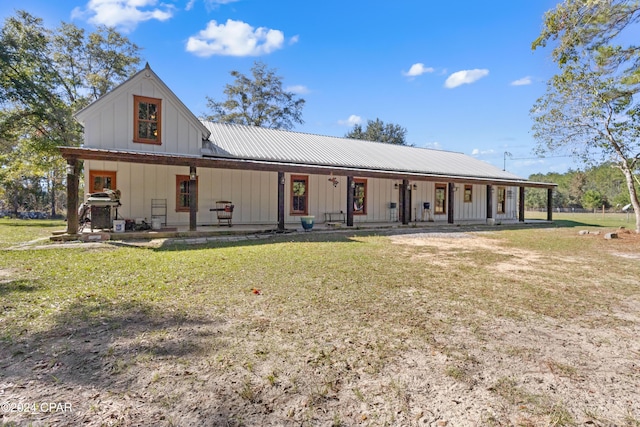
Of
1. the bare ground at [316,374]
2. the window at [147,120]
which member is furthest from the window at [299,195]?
the bare ground at [316,374]

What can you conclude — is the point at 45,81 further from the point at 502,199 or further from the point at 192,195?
the point at 502,199

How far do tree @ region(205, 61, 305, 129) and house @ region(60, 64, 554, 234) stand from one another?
12.2m

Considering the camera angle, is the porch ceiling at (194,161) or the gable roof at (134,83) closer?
the porch ceiling at (194,161)

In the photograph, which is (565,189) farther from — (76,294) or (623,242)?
(76,294)

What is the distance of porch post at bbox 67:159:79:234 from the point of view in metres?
8.57

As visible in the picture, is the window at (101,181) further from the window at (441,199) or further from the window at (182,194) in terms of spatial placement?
the window at (441,199)

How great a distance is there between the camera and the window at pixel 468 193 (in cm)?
1908

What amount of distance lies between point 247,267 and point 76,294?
101 inches

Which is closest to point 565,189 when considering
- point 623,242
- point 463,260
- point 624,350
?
point 623,242

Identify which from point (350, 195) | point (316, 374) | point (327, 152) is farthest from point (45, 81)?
point (316, 374)

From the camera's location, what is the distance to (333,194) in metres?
15.5

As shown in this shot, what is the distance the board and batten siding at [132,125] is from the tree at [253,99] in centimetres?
1697

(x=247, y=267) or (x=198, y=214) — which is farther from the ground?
(x=198, y=214)

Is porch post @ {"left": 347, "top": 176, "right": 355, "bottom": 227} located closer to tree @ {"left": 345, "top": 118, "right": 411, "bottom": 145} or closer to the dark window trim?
the dark window trim
